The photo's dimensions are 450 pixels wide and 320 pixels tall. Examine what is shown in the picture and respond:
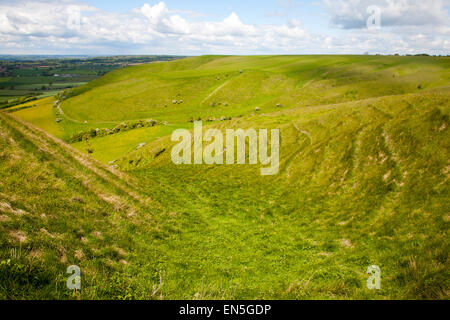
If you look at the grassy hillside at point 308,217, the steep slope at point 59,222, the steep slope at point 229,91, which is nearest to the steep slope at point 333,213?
the grassy hillside at point 308,217

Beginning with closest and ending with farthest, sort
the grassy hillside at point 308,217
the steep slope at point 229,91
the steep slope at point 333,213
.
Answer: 1. the grassy hillside at point 308,217
2. the steep slope at point 333,213
3. the steep slope at point 229,91

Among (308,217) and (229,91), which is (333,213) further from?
(229,91)

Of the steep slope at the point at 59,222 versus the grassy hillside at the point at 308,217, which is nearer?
the steep slope at the point at 59,222

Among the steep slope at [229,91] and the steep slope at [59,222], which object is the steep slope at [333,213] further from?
the steep slope at [229,91]

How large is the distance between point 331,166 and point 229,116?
304 feet

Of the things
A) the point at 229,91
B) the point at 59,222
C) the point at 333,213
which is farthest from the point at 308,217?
the point at 229,91

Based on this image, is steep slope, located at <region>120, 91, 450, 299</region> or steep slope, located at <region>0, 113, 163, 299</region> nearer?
steep slope, located at <region>0, 113, 163, 299</region>

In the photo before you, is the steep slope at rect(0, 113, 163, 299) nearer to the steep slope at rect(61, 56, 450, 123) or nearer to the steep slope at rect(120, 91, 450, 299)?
the steep slope at rect(120, 91, 450, 299)

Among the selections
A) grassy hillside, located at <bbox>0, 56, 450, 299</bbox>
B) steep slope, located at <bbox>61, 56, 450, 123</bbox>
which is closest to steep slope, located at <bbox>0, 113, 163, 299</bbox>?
grassy hillside, located at <bbox>0, 56, 450, 299</bbox>

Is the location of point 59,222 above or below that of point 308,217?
above

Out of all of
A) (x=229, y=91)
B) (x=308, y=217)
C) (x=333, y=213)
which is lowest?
(x=308, y=217)

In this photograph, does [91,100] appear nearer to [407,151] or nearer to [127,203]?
[127,203]

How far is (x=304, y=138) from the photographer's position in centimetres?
4291
